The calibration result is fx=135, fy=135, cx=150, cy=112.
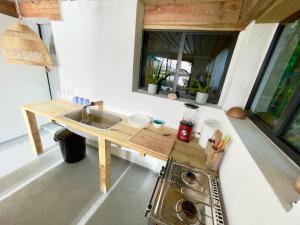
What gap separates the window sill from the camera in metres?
0.45

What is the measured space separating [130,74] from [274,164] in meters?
1.58

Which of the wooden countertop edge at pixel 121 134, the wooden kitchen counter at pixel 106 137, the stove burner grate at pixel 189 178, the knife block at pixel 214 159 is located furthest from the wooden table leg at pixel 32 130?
the knife block at pixel 214 159

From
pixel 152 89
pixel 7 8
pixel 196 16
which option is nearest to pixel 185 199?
pixel 152 89

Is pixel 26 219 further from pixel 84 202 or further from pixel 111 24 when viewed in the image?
pixel 111 24

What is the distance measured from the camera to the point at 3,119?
2.25 meters

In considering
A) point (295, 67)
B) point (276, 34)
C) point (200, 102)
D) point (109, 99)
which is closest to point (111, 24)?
point (109, 99)

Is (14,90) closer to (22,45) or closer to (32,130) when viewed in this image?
(32,130)

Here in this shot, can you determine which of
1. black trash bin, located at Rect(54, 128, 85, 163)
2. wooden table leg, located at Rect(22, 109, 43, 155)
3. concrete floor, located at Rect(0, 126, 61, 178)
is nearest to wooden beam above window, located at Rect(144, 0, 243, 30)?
black trash bin, located at Rect(54, 128, 85, 163)

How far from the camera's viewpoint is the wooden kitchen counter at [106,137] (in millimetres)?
1226

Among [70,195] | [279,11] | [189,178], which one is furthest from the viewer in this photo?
[70,195]

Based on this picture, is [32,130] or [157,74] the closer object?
[157,74]

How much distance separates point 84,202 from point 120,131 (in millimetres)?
914

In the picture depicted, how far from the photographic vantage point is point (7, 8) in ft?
6.82

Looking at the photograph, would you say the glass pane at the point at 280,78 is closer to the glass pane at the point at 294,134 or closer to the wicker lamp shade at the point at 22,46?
the glass pane at the point at 294,134
